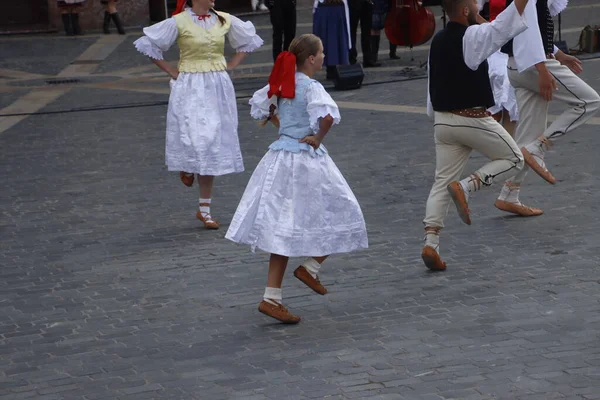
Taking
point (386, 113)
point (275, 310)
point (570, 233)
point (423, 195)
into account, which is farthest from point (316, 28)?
point (275, 310)

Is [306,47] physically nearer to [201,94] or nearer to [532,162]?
[201,94]

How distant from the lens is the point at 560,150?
10992 mm

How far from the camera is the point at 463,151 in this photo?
766 cm

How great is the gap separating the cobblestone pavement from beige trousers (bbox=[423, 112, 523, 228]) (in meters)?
0.43

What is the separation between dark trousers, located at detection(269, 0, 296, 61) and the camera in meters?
17.2

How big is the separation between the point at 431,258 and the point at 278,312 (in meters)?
1.29

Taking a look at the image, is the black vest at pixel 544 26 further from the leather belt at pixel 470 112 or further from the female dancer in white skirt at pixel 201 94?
the female dancer in white skirt at pixel 201 94

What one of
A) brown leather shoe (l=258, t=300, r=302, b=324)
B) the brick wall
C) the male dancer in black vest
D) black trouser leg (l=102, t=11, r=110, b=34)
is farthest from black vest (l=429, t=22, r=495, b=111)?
the brick wall

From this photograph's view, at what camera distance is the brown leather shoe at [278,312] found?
6.58 metres

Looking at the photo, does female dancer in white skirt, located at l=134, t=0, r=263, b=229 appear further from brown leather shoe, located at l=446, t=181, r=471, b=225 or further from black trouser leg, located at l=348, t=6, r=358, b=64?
black trouser leg, located at l=348, t=6, r=358, b=64

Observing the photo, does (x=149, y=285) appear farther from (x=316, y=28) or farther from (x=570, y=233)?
(x=316, y=28)

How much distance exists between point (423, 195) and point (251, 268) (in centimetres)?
231

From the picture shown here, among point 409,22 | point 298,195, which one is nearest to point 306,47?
point 298,195

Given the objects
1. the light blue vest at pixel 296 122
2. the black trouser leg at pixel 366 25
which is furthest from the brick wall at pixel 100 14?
the light blue vest at pixel 296 122
